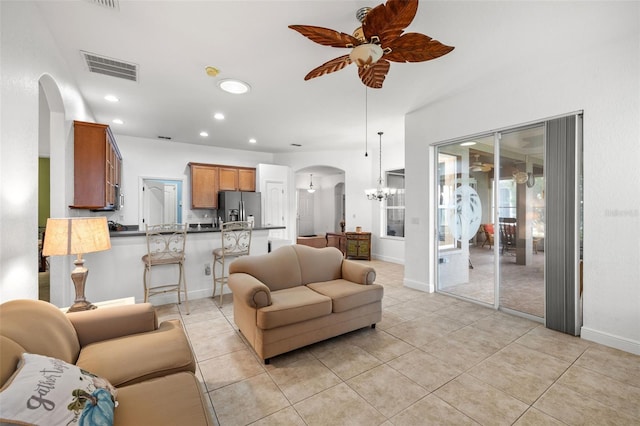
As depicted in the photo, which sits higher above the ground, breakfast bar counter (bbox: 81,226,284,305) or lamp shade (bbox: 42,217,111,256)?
lamp shade (bbox: 42,217,111,256)

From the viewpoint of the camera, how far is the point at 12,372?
103cm

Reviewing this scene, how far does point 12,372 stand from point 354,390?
185cm

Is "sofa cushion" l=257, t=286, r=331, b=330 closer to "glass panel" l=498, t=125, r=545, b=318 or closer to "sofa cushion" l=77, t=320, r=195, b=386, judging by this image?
"sofa cushion" l=77, t=320, r=195, b=386

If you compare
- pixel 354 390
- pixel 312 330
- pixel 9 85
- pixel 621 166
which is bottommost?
pixel 354 390

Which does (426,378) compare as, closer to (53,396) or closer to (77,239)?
(53,396)

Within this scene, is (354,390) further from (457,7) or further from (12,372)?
(457,7)

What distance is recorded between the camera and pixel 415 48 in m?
2.01

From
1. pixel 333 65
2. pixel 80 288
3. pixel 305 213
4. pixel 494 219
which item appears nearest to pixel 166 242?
pixel 80 288

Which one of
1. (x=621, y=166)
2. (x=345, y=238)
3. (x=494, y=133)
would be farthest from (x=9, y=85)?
(x=345, y=238)

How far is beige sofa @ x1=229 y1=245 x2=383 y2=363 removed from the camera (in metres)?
2.33

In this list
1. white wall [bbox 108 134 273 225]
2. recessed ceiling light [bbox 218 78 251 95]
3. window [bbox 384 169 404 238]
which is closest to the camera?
recessed ceiling light [bbox 218 78 251 95]

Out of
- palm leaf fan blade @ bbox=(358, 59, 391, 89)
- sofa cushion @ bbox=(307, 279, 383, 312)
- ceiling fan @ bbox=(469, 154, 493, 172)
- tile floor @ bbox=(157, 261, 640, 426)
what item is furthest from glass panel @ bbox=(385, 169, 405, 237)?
palm leaf fan blade @ bbox=(358, 59, 391, 89)

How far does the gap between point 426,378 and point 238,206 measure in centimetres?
530

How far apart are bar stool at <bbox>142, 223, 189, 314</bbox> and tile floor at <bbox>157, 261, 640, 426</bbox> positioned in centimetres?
78
